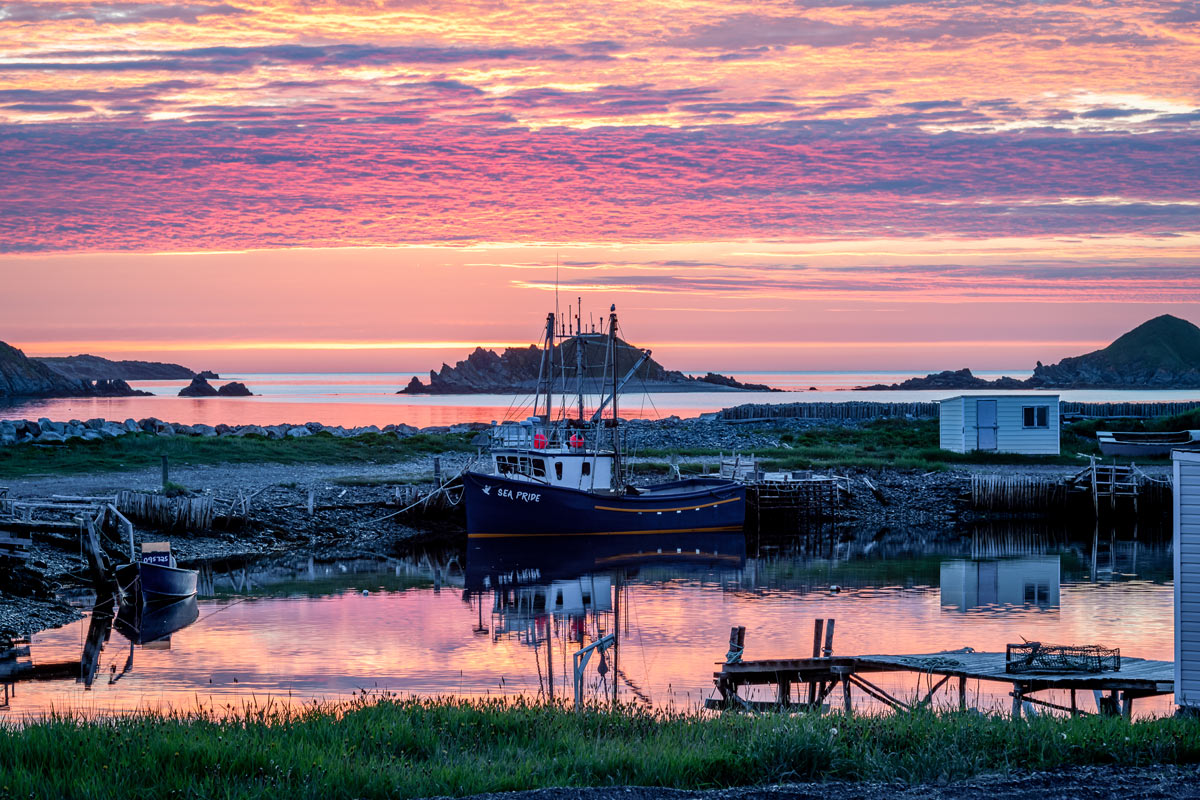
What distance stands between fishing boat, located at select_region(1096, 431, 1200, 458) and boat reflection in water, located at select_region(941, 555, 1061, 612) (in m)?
22.4

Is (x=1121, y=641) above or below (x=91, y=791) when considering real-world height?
below

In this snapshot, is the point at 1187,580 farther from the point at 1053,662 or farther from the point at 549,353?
the point at 549,353

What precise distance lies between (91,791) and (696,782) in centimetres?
505

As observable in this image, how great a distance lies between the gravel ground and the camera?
33.4ft

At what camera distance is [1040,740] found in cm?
1195

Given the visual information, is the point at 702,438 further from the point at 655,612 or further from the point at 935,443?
the point at 655,612

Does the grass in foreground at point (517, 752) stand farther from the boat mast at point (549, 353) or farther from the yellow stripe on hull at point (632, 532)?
the boat mast at point (549, 353)

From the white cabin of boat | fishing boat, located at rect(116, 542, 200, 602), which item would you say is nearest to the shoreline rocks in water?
the white cabin of boat

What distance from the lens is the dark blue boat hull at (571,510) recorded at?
41.1 meters

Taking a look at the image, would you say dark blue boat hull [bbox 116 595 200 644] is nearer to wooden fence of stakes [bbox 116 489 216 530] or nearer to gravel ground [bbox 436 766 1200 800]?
wooden fence of stakes [bbox 116 489 216 530]

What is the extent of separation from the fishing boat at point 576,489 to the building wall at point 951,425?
1660cm

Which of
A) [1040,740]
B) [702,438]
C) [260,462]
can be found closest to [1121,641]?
[1040,740]

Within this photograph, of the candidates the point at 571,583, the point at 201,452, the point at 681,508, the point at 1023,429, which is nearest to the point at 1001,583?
the point at 571,583

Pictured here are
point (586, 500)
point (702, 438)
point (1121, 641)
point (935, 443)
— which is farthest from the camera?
point (702, 438)
